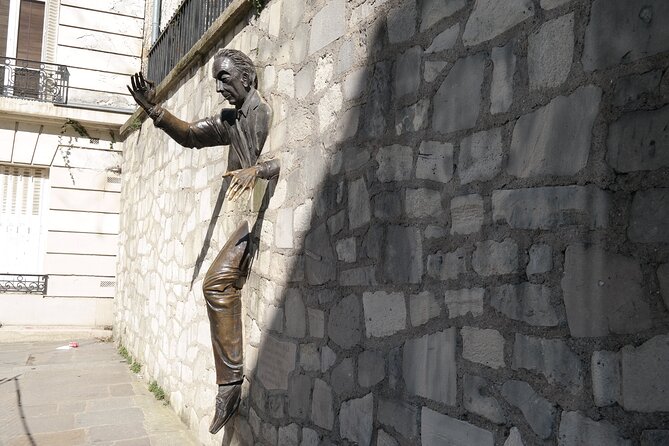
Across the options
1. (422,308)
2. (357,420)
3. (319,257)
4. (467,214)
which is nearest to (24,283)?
(319,257)

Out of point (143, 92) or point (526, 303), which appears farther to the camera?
point (143, 92)

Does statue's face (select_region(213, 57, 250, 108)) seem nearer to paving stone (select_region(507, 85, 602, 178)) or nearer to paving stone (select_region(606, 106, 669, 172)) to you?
paving stone (select_region(507, 85, 602, 178))

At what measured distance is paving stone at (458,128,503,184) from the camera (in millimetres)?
1723

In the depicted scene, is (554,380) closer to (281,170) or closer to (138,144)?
(281,170)

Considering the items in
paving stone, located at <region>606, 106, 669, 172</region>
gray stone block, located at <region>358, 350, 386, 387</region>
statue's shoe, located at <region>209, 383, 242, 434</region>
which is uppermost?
paving stone, located at <region>606, 106, 669, 172</region>

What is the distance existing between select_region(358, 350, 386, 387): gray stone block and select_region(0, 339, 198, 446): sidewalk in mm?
2349

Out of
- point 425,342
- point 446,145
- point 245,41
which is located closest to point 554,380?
point 425,342

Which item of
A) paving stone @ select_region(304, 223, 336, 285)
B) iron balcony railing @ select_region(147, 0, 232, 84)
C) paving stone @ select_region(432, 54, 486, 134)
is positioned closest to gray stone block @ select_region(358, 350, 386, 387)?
paving stone @ select_region(304, 223, 336, 285)

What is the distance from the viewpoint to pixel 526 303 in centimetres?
158

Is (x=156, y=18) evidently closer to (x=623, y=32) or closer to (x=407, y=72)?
(x=407, y=72)

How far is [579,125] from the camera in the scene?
147cm

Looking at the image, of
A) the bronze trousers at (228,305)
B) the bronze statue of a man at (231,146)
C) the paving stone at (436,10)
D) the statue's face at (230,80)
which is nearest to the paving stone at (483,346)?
the paving stone at (436,10)

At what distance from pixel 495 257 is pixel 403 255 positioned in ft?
1.51

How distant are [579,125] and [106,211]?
8616 millimetres
